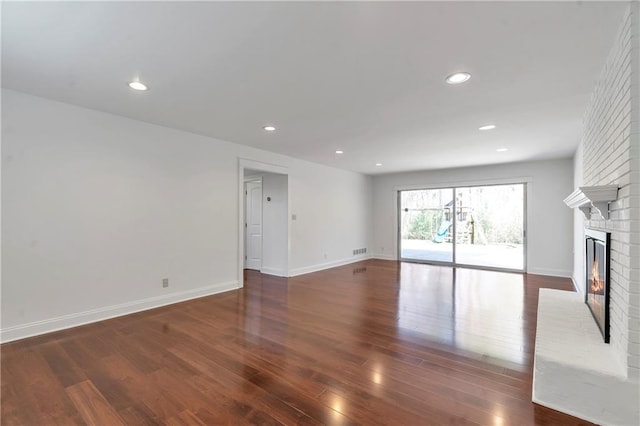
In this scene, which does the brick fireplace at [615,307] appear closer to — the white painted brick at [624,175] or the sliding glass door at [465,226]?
the white painted brick at [624,175]

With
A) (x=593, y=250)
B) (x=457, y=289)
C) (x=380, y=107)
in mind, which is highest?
(x=380, y=107)

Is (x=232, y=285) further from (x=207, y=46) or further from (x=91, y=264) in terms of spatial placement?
(x=207, y=46)

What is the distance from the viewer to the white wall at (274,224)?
6.18 meters

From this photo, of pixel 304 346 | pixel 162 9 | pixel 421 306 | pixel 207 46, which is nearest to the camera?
pixel 162 9

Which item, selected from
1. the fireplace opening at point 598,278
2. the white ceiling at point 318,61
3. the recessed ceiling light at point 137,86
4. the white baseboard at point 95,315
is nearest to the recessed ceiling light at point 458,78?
the white ceiling at point 318,61

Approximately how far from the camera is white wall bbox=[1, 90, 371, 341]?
3012mm

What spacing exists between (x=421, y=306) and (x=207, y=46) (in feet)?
13.0

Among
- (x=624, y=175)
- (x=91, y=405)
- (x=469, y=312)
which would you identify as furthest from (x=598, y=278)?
(x=91, y=405)

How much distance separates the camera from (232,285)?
16.5 ft

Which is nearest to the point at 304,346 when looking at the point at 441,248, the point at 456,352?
the point at 456,352

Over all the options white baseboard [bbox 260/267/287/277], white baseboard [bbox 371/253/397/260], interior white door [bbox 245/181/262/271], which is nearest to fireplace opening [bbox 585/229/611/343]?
white baseboard [bbox 260/267/287/277]

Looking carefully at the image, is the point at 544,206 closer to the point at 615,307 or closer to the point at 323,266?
the point at 323,266

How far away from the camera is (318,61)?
92.6 inches

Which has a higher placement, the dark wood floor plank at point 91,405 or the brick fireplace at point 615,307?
the brick fireplace at point 615,307
